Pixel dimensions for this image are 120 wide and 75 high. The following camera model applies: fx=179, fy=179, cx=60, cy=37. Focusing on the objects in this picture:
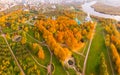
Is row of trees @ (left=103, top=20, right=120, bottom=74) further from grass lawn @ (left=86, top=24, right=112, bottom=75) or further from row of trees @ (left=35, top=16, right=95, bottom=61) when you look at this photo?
row of trees @ (left=35, top=16, right=95, bottom=61)

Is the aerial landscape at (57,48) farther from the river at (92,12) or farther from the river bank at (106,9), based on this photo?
the river bank at (106,9)

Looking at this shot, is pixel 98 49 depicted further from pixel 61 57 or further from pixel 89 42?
pixel 61 57

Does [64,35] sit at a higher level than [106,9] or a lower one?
higher

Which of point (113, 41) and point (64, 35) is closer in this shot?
point (64, 35)

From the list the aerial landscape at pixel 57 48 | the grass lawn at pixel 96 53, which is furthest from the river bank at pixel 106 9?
the grass lawn at pixel 96 53

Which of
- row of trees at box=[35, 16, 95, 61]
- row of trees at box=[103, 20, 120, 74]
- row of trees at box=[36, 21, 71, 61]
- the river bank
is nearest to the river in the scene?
the river bank

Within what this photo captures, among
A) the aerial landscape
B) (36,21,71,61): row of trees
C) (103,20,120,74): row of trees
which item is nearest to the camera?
the aerial landscape

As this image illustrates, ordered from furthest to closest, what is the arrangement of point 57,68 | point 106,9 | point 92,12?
point 106,9, point 92,12, point 57,68

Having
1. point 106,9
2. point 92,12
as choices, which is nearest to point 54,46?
point 92,12

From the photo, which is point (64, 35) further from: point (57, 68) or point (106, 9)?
point (106, 9)
